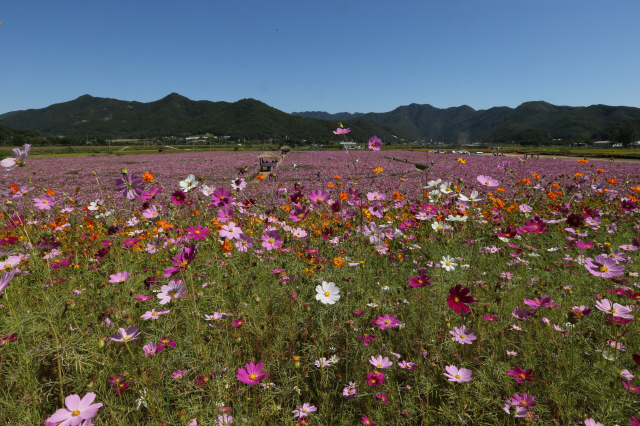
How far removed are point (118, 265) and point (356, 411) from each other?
6.73ft

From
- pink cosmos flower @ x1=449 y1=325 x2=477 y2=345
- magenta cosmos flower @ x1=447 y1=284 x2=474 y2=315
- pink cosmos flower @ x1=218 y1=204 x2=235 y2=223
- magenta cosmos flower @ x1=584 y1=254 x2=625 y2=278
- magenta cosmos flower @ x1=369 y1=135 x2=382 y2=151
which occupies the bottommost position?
pink cosmos flower @ x1=449 y1=325 x2=477 y2=345

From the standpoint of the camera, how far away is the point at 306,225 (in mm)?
3049

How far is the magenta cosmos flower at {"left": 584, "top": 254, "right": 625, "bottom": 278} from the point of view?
123cm

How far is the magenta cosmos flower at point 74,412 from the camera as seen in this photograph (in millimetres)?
978

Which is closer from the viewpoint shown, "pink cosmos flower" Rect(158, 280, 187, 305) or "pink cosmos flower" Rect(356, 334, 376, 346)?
"pink cosmos flower" Rect(158, 280, 187, 305)

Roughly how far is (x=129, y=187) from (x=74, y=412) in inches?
38.4

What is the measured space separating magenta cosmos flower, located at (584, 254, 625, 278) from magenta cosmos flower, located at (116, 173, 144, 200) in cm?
209

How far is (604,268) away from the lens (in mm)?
1237

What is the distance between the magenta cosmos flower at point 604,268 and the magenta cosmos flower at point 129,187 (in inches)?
82.2

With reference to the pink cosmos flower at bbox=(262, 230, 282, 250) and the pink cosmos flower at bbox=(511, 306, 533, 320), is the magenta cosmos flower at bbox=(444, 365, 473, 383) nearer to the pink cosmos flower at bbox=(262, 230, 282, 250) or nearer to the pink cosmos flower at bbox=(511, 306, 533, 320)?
the pink cosmos flower at bbox=(511, 306, 533, 320)

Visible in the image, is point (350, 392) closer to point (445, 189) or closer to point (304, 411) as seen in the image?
point (304, 411)

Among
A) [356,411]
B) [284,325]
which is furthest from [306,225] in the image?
[356,411]

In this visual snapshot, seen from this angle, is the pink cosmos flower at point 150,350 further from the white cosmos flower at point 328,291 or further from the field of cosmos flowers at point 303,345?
the white cosmos flower at point 328,291

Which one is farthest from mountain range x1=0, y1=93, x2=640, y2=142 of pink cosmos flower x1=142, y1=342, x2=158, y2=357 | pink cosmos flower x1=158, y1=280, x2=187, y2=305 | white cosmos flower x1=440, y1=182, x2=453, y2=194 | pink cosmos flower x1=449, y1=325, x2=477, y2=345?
pink cosmos flower x1=142, y1=342, x2=158, y2=357
